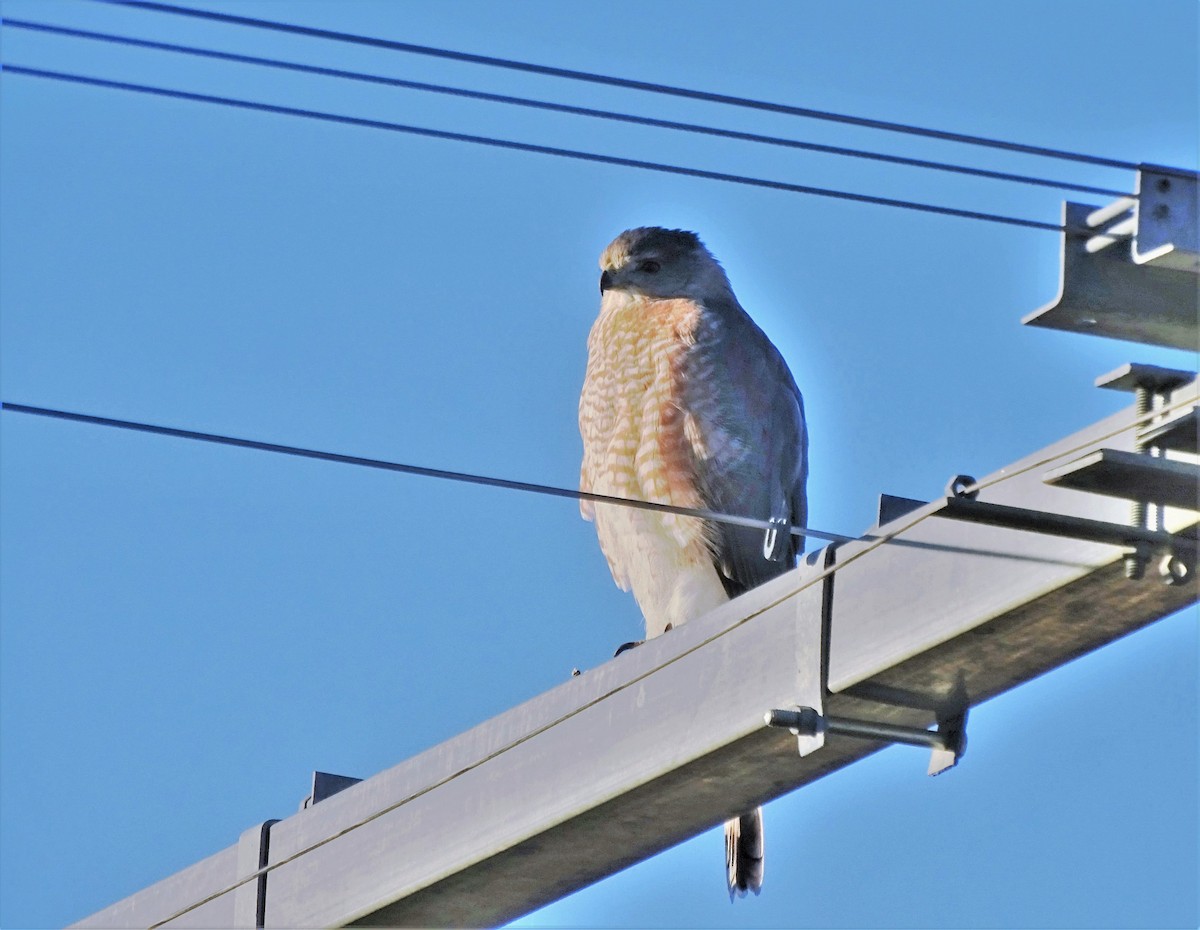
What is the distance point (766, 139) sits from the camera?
4.01 m

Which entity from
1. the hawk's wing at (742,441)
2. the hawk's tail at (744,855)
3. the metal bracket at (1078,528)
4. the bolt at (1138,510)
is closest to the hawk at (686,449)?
the hawk's wing at (742,441)

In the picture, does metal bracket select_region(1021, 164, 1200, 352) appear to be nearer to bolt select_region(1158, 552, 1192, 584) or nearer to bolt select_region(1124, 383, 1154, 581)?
bolt select_region(1124, 383, 1154, 581)

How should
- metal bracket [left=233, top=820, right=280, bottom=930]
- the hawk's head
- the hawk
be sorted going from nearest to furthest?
metal bracket [left=233, top=820, right=280, bottom=930] → the hawk → the hawk's head

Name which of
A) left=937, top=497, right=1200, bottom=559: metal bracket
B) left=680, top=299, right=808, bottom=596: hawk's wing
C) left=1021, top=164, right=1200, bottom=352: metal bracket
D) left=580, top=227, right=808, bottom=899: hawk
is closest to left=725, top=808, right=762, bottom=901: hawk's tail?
left=580, top=227, right=808, bottom=899: hawk

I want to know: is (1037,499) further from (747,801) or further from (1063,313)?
(747,801)

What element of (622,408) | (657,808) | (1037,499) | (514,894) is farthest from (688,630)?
(622,408)

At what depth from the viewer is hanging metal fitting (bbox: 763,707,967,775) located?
349cm

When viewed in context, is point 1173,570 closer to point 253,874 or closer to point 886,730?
point 886,730

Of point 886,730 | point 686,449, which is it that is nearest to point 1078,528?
point 886,730

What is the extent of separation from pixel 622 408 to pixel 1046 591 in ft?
17.1

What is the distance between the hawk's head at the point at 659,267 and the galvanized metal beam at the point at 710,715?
16.2 ft

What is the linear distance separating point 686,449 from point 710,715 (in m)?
4.45

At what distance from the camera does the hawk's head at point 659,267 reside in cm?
914

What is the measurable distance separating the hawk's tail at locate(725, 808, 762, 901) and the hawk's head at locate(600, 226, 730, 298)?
2.73 meters
